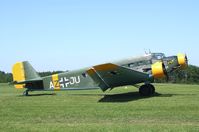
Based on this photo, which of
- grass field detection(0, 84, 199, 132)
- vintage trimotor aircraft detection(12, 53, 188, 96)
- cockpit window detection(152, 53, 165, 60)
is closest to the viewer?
grass field detection(0, 84, 199, 132)

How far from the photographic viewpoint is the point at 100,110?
1312 centimetres

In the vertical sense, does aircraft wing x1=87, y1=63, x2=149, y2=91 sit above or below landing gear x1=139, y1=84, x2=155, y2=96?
above

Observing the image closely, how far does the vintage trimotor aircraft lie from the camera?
1755 cm

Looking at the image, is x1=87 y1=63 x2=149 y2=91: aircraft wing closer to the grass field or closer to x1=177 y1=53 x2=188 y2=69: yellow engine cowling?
x1=177 y1=53 x2=188 y2=69: yellow engine cowling

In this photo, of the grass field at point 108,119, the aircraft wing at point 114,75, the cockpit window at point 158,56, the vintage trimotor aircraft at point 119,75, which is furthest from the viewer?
the cockpit window at point 158,56

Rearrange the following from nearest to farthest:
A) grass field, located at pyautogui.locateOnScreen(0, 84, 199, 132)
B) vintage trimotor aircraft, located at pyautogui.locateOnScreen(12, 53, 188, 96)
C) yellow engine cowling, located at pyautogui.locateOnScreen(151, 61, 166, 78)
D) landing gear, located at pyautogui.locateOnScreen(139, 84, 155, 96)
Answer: grass field, located at pyautogui.locateOnScreen(0, 84, 199, 132) → vintage trimotor aircraft, located at pyautogui.locateOnScreen(12, 53, 188, 96) → yellow engine cowling, located at pyautogui.locateOnScreen(151, 61, 166, 78) → landing gear, located at pyautogui.locateOnScreen(139, 84, 155, 96)

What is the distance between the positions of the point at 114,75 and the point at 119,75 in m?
0.27

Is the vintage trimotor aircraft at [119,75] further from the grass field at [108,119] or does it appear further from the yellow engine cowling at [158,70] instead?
the grass field at [108,119]

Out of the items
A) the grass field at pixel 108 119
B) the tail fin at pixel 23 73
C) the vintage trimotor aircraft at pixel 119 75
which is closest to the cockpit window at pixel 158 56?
the vintage trimotor aircraft at pixel 119 75

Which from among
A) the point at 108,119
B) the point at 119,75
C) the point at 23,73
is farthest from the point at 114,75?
the point at 23,73

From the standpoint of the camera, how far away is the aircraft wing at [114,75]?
17.0 m

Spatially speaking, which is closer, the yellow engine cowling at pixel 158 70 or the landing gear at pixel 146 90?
the yellow engine cowling at pixel 158 70

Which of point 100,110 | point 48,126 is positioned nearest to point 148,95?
point 100,110

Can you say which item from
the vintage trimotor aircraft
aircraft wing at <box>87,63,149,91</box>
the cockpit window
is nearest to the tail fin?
the vintage trimotor aircraft
